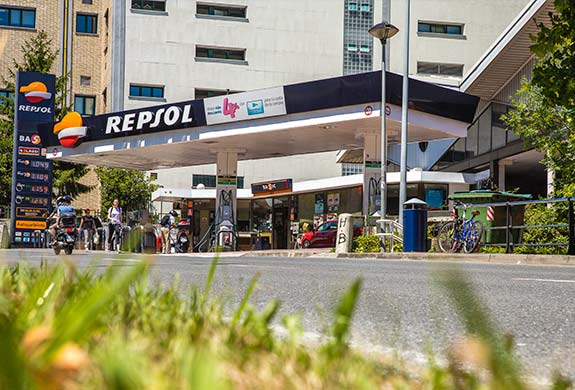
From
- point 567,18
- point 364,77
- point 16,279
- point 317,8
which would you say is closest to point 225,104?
point 364,77

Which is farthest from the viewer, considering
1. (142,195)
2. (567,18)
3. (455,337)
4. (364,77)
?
(142,195)

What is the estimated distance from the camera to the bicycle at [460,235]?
18.2 metres

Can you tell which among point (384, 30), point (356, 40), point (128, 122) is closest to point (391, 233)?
point (384, 30)

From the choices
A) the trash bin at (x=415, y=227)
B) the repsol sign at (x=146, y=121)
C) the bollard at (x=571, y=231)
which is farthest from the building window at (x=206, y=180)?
the bollard at (x=571, y=231)

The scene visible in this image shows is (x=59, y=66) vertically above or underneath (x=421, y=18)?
underneath

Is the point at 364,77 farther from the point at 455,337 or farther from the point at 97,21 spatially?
the point at 97,21

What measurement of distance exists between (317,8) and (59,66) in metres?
17.1

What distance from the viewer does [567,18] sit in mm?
8742

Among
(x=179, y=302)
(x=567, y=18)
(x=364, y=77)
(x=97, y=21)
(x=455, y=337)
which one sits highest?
(x=97, y=21)

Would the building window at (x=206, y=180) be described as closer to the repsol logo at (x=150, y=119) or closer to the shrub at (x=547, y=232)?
the repsol logo at (x=150, y=119)

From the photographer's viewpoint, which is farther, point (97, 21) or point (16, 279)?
point (97, 21)

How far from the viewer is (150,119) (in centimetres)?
2661

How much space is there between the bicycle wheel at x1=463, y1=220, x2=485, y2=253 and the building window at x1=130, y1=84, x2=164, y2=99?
3296 cm

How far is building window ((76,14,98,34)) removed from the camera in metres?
51.1
